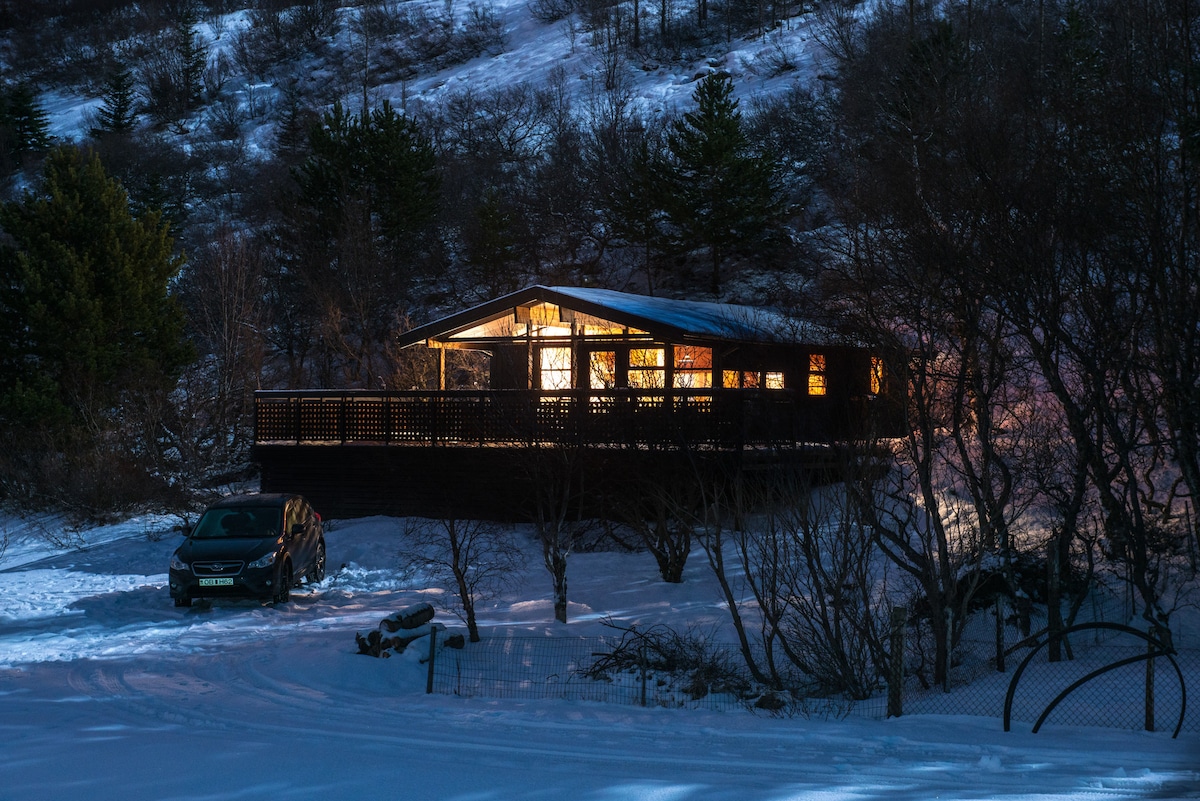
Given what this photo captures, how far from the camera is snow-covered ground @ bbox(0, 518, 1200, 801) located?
753 cm

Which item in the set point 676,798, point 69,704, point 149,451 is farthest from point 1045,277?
point 149,451

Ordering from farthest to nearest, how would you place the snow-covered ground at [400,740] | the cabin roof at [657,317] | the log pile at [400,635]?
the cabin roof at [657,317]
the log pile at [400,635]
the snow-covered ground at [400,740]

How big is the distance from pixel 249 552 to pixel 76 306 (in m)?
17.8

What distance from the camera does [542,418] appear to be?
18.8 metres

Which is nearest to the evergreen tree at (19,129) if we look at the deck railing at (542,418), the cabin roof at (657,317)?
the cabin roof at (657,317)

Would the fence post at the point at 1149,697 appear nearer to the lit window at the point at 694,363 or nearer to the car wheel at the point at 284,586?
the car wheel at the point at 284,586

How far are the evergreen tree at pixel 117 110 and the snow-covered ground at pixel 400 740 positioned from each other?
71833 millimetres

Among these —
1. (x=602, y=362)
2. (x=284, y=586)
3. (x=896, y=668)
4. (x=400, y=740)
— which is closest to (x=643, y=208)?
(x=602, y=362)

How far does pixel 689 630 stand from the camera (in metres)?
12.9

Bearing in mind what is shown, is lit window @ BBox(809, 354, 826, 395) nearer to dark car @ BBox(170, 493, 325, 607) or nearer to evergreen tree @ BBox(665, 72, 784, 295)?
evergreen tree @ BBox(665, 72, 784, 295)

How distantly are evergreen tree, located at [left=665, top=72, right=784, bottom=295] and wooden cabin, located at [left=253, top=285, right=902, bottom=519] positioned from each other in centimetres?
1306

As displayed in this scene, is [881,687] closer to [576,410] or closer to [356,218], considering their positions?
[576,410]

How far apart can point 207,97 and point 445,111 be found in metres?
28.5

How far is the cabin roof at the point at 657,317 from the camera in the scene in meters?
22.0
